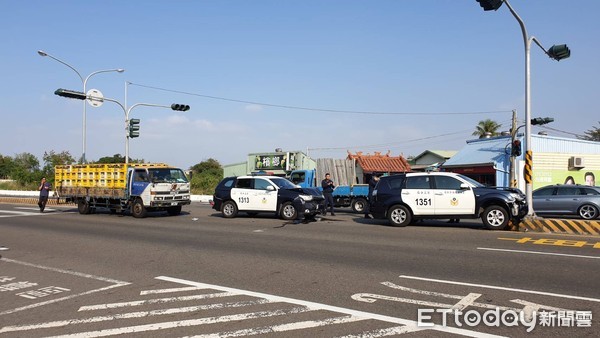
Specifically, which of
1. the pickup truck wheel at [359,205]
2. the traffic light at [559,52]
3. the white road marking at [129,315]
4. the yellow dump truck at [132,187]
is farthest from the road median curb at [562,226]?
the yellow dump truck at [132,187]

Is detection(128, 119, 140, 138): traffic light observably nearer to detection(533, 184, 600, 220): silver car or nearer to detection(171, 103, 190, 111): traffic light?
detection(171, 103, 190, 111): traffic light

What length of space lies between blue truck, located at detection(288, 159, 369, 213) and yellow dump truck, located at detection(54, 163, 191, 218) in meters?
6.83

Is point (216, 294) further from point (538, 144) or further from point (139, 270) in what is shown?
point (538, 144)

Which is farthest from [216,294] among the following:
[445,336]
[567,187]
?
[567,187]

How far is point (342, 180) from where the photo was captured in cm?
3200

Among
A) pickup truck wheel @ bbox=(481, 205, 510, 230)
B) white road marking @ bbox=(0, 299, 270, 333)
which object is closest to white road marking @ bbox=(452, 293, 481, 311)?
white road marking @ bbox=(0, 299, 270, 333)

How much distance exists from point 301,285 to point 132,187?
46.2 ft

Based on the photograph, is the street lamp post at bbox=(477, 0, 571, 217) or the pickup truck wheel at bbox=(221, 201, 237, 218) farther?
the pickup truck wheel at bbox=(221, 201, 237, 218)

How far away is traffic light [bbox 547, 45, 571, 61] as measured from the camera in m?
14.3

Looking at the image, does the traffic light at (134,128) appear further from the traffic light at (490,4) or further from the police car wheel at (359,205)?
the traffic light at (490,4)

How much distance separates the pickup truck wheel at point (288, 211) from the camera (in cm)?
1699

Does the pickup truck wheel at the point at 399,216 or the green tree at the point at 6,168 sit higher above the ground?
the green tree at the point at 6,168

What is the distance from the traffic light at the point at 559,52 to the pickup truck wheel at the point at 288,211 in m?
9.97

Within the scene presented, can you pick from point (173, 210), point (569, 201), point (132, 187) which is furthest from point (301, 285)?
point (569, 201)
